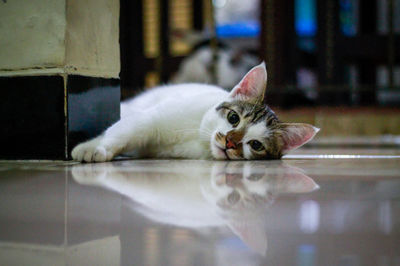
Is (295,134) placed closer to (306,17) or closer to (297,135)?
(297,135)

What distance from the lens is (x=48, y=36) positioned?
1328mm

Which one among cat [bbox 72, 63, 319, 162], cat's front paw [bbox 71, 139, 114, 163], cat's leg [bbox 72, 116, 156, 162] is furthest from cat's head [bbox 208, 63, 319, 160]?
cat's front paw [bbox 71, 139, 114, 163]

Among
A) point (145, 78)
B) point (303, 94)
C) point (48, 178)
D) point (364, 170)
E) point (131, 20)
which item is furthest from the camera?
point (145, 78)

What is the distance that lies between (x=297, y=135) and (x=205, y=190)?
0.74 m

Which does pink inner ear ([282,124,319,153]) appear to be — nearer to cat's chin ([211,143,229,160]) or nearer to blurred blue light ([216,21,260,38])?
cat's chin ([211,143,229,160])

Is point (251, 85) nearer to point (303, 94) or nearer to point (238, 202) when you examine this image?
Result: point (238, 202)

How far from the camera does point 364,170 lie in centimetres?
108

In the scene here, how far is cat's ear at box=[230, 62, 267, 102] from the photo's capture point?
1.44m

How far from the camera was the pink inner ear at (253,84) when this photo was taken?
4.70 feet

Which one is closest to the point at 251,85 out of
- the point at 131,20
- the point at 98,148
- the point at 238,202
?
the point at 98,148

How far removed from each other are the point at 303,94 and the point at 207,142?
9.11 ft

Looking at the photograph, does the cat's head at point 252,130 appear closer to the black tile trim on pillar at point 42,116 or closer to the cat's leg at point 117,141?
the cat's leg at point 117,141

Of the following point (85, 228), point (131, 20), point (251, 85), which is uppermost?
point (131, 20)

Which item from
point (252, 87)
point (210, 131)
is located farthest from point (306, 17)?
point (210, 131)
